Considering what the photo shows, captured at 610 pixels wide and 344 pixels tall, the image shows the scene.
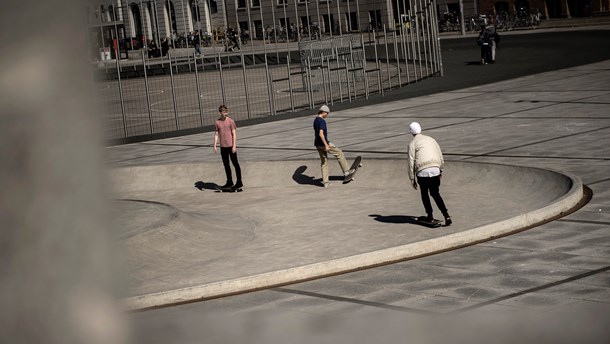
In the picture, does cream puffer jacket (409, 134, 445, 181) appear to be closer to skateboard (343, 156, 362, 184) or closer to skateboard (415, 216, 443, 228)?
skateboard (415, 216, 443, 228)

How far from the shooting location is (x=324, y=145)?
64.4 feet

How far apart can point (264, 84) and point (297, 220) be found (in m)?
29.2

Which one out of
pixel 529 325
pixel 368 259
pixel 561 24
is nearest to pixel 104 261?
pixel 529 325

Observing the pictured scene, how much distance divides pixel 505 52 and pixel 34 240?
47.8 metres

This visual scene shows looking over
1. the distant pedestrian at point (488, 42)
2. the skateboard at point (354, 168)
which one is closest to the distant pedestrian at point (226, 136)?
the skateboard at point (354, 168)

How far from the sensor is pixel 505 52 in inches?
1919

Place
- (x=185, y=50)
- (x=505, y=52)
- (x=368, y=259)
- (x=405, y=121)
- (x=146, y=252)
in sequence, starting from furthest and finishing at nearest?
(x=185, y=50)
(x=505, y=52)
(x=405, y=121)
(x=146, y=252)
(x=368, y=259)

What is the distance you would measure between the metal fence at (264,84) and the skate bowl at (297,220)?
10404mm

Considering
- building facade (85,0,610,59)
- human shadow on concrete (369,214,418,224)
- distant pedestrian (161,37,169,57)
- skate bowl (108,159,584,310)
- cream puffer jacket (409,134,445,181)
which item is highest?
building facade (85,0,610,59)

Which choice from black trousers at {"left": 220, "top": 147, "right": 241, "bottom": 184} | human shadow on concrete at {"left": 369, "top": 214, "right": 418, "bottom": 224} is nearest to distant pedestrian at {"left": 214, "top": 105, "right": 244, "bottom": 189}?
black trousers at {"left": 220, "top": 147, "right": 241, "bottom": 184}

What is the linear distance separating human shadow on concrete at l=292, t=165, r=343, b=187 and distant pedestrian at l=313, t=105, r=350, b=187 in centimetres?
60

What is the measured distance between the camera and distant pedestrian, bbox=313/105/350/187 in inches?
768

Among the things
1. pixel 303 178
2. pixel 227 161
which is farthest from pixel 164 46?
pixel 227 161

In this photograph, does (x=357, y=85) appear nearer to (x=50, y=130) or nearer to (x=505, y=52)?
(x=505, y=52)
